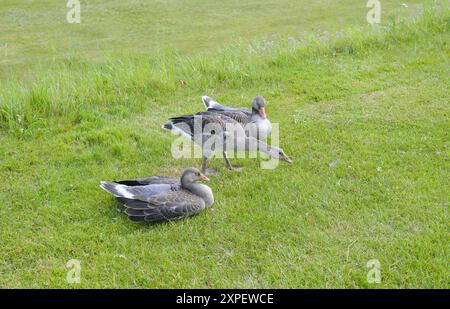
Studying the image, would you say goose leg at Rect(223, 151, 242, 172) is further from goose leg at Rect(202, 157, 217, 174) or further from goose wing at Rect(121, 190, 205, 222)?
goose wing at Rect(121, 190, 205, 222)

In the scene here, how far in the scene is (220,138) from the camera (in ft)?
20.4

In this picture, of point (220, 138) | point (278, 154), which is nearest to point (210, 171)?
point (220, 138)

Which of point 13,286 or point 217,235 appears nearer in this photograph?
point 13,286

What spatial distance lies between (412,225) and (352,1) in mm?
13300

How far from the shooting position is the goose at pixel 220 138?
619 cm

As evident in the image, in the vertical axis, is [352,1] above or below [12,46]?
above

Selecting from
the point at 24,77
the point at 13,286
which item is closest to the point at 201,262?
the point at 13,286

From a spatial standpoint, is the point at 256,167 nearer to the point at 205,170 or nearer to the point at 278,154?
the point at 278,154

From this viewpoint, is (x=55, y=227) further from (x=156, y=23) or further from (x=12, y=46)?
(x=156, y=23)

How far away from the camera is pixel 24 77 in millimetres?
11180

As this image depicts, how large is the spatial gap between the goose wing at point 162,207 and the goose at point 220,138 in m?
1.07

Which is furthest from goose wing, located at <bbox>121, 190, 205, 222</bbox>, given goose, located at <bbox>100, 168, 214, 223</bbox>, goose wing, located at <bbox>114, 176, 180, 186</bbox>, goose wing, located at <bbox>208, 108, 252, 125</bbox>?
goose wing, located at <bbox>208, 108, 252, 125</bbox>

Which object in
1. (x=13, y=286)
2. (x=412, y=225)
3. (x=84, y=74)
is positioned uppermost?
(x=84, y=74)

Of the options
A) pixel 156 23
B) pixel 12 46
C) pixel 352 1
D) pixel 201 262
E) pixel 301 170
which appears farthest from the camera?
pixel 352 1
